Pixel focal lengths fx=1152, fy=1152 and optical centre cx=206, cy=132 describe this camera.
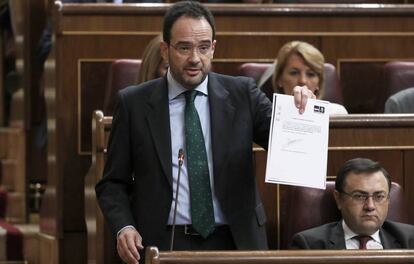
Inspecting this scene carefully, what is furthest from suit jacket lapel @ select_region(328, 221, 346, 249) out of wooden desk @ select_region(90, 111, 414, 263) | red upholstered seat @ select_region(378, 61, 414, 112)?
red upholstered seat @ select_region(378, 61, 414, 112)

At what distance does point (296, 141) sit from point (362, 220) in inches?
17.0

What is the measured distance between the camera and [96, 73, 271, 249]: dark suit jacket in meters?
1.86

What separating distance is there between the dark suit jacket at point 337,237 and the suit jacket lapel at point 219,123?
384 millimetres

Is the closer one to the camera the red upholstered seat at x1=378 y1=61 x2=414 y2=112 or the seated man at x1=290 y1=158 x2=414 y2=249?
the seated man at x1=290 y1=158 x2=414 y2=249

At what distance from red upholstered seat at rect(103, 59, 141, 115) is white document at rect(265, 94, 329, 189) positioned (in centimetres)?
103

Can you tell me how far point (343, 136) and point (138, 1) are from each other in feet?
4.27

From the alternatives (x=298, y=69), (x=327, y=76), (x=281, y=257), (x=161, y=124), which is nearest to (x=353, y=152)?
(x=298, y=69)

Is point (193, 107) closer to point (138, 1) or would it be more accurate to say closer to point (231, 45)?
point (231, 45)

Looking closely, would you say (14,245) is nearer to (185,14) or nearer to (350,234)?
(350,234)

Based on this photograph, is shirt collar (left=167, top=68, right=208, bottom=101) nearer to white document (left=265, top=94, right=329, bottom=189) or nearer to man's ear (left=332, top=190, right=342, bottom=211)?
white document (left=265, top=94, right=329, bottom=189)

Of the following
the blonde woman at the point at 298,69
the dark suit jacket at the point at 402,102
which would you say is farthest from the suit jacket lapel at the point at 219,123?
the dark suit jacket at the point at 402,102

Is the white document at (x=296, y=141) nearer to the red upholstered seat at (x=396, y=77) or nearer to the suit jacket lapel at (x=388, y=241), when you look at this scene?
the suit jacket lapel at (x=388, y=241)

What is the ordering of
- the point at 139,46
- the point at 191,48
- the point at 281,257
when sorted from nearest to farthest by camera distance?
the point at 281,257, the point at 191,48, the point at 139,46

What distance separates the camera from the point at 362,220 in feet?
7.25
